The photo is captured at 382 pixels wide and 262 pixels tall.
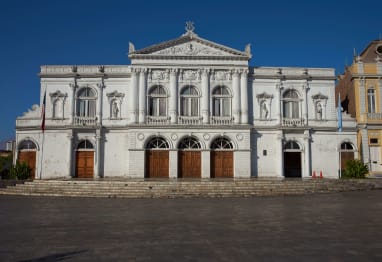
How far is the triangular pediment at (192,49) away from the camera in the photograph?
29.8 metres

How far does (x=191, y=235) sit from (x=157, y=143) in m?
20.5

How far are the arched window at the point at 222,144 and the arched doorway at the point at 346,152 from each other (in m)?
10.8

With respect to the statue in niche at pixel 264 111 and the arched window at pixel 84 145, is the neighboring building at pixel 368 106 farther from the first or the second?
the arched window at pixel 84 145

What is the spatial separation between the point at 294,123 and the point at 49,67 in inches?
920

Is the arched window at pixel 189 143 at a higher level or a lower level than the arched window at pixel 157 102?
lower

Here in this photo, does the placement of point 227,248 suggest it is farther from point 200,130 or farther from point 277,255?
point 200,130

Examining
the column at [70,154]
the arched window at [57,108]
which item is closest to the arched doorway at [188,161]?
the column at [70,154]

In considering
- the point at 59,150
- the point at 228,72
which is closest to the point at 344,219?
the point at 228,72

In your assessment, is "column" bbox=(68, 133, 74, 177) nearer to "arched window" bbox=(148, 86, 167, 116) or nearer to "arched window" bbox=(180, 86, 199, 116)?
"arched window" bbox=(148, 86, 167, 116)

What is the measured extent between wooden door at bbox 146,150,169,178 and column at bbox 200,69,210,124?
470 cm

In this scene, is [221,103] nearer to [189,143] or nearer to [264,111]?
[264,111]

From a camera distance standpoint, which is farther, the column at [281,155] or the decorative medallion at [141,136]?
the column at [281,155]

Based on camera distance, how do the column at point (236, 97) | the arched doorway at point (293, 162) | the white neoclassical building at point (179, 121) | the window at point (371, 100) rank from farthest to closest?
the window at point (371, 100)
the arched doorway at point (293, 162)
the column at point (236, 97)
the white neoclassical building at point (179, 121)

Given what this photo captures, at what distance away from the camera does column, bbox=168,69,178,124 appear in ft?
96.5
